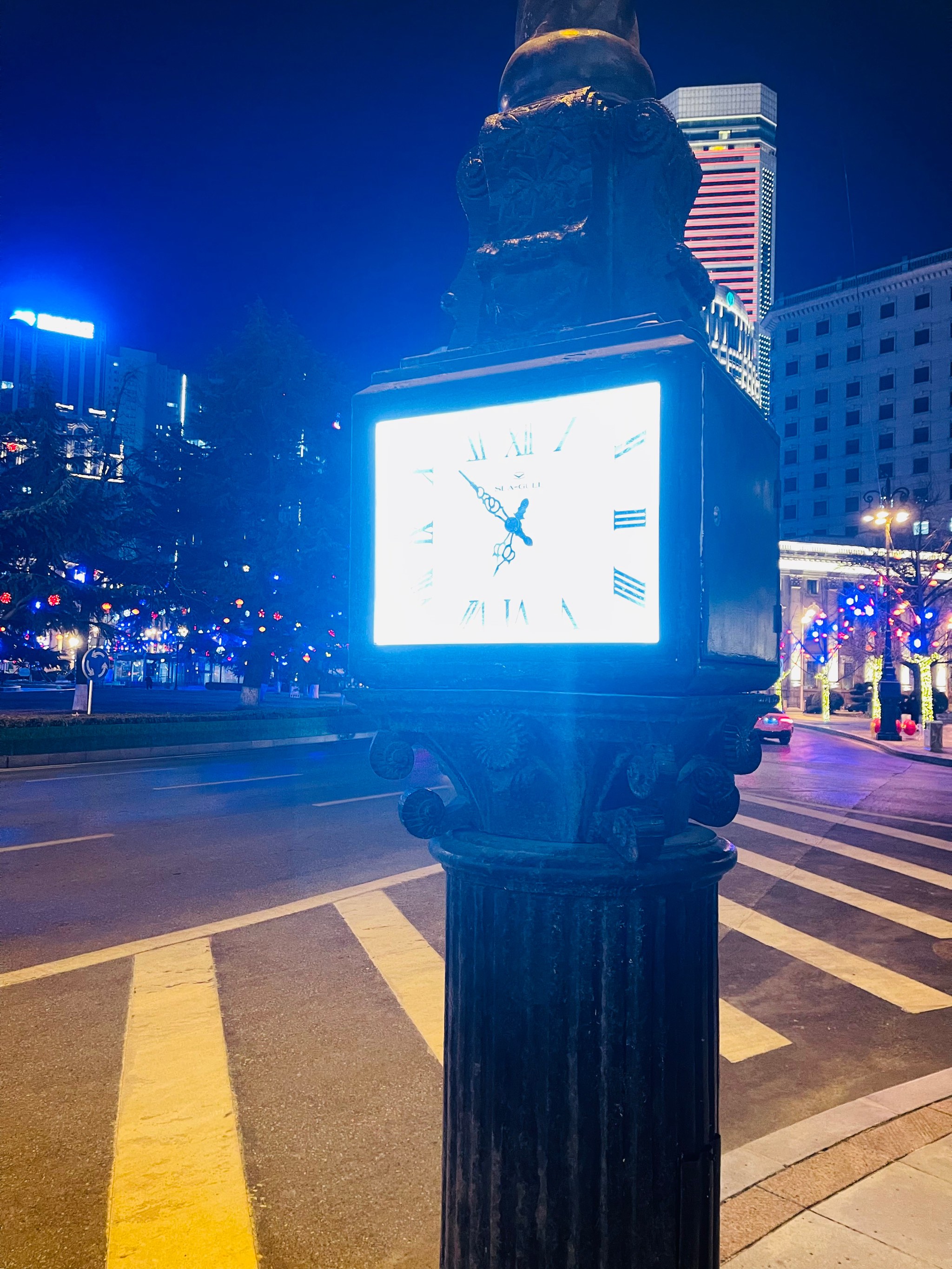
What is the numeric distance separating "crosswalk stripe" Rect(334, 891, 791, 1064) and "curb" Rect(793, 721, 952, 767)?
832 inches

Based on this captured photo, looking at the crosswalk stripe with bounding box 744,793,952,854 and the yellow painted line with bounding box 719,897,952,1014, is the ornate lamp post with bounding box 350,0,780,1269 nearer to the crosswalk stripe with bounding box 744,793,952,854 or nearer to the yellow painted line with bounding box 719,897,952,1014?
the yellow painted line with bounding box 719,897,952,1014

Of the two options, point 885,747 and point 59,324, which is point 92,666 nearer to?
point 885,747

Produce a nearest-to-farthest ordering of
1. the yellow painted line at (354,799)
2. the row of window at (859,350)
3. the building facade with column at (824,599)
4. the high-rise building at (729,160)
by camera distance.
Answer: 1. the yellow painted line at (354,799)
2. the building facade with column at (824,599)
3. the row of window at (859,350)
4. the high-rise building at (729,160)

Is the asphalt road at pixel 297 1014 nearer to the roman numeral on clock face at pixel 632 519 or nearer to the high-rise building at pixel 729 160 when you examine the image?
the roman numeral on clock face at pixel 632 519

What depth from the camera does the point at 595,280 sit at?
2277 millimetres

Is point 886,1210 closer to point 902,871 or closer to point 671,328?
point 671,328

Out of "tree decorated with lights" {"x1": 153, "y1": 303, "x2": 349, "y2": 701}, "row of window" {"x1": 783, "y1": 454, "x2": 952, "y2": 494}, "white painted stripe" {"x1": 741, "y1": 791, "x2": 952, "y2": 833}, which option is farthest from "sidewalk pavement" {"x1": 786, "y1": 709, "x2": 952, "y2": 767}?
"row of window" {"x1": 783, "y1": 454, "x2": 952, "y2": 494}

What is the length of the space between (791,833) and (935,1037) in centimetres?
687

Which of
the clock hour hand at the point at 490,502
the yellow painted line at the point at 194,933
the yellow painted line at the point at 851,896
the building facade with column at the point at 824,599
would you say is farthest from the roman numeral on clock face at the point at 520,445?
the building facade with column at the point at 824,599

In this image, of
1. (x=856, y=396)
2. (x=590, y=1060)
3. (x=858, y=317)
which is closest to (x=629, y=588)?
(x=590, y=1060)

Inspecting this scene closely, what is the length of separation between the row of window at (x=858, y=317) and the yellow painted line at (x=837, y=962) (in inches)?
3269

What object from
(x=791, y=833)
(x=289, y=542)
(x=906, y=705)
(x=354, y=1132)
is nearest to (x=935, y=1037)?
(x=354, y=1132)

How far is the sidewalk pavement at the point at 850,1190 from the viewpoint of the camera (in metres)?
3.02

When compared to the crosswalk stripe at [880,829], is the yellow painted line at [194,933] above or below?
above
